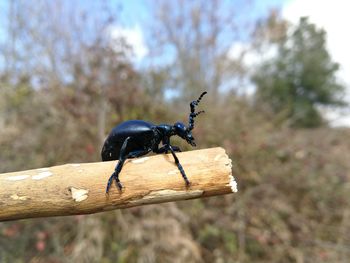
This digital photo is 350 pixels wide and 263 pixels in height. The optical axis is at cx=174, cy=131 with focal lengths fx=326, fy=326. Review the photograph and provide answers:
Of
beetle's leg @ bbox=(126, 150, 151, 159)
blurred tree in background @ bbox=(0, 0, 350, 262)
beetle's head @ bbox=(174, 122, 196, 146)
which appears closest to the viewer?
beetle's leg @ bbox=(126, 150, 151, 159)

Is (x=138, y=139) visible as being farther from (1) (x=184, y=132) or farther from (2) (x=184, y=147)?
(2) (x=184, y=147)

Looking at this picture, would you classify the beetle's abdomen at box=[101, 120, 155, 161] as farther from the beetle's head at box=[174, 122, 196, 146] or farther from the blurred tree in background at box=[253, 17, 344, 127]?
the blurred tree in background at box=[253, 17, 344, 127]

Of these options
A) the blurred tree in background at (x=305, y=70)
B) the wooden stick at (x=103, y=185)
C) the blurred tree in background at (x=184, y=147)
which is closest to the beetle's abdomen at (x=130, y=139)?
the wooden stick at (x=103, y=185)

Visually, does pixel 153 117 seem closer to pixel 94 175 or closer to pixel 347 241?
pixel 347 241

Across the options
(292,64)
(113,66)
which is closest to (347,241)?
(113,66)

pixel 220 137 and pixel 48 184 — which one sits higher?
pixel 220 137

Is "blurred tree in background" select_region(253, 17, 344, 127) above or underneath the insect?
above

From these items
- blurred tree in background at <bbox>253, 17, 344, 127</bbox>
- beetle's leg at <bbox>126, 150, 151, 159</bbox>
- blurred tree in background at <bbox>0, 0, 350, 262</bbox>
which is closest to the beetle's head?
beetle's leg at <bbox>126, 150, 151, 159</bbox>
